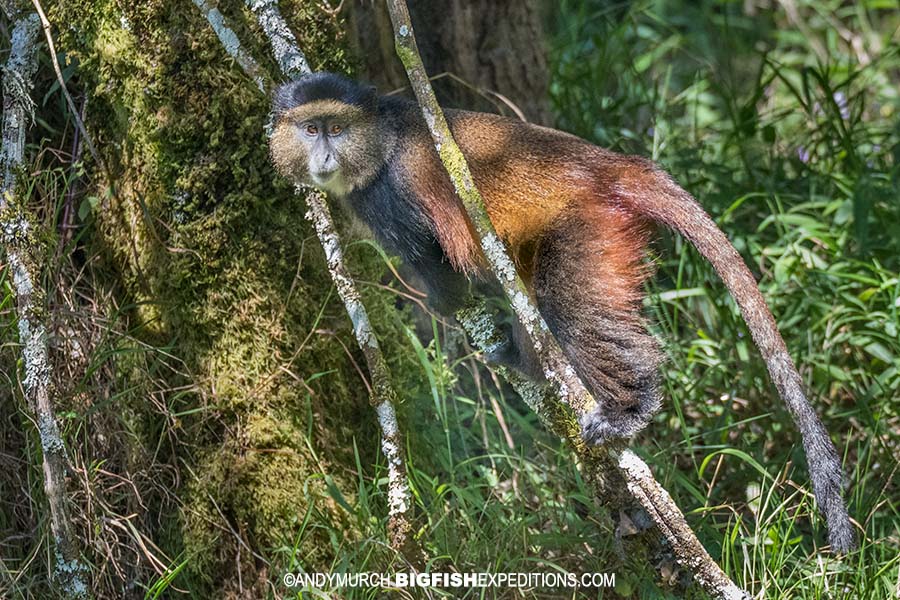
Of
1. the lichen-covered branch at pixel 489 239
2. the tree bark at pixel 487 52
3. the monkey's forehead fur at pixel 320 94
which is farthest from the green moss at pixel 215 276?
the tree bark at pixel 487 52

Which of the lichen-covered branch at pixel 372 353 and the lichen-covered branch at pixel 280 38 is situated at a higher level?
the lichen-covered branch at pixel 280 38

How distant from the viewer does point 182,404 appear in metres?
4.04

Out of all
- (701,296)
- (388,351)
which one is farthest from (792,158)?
(388,351)

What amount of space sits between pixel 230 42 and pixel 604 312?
1.67 metres

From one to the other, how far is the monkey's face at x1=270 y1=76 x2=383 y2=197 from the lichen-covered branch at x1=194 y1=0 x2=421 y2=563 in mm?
184

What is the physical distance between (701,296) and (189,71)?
2.89 metres

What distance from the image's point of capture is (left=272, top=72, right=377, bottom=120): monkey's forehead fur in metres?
3.82

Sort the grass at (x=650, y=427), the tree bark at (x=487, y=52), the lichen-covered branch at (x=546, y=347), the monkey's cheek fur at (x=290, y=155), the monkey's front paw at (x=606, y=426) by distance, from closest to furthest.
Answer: the lichen-covered branch at (x=546, y=347) → the monkey's front paw at (x=606, y=426) → the grass at (x=650, y=427) → the monkey's cheek fur at (x=290, y=155) → the tree bark at (x=487, y=52)

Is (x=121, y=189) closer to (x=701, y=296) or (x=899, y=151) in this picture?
(x=701, y=296)

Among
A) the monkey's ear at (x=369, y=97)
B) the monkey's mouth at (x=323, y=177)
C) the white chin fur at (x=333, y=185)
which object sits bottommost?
the white chin fur at (x=333, y=185)

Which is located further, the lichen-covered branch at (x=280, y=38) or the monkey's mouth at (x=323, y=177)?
the monkey's mouth at (x=323, y=177)

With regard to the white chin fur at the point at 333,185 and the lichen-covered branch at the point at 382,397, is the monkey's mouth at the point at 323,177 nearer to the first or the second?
the white chin fur at the point at 333,185

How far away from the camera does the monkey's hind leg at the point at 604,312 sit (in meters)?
3.69

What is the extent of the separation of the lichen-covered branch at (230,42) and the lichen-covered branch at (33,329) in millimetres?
720
